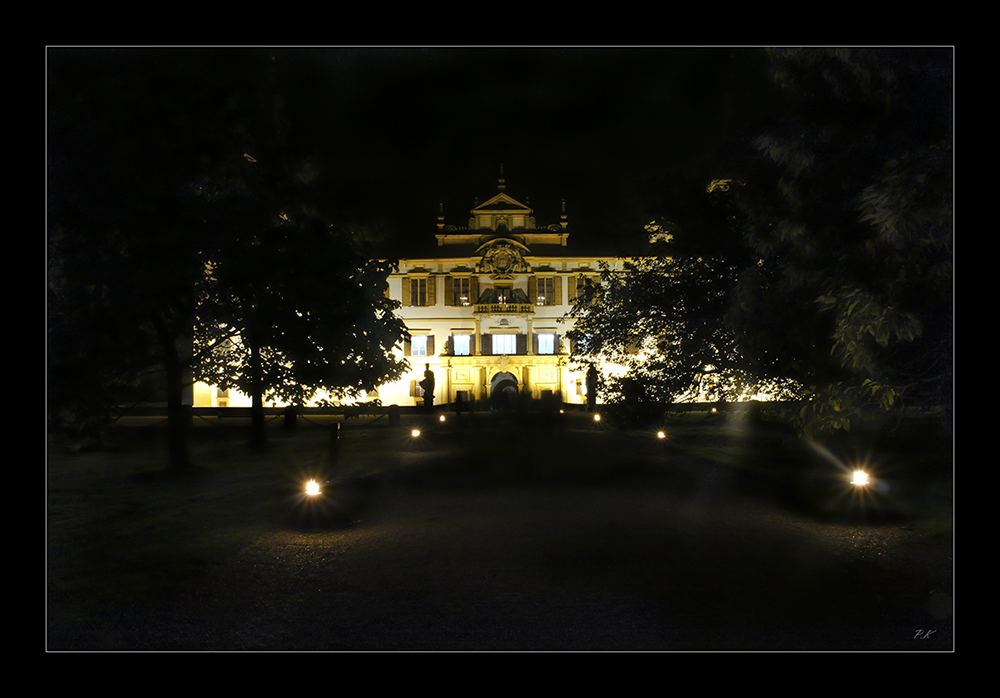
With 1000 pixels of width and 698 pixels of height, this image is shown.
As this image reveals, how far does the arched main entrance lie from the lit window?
17.6 ft

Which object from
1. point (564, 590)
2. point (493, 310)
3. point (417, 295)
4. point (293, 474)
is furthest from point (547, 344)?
point (564, 590)

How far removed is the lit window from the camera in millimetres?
45688

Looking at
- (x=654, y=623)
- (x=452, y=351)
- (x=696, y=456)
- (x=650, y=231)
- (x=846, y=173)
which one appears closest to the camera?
(x=654, y=623)

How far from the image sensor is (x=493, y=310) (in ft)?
148

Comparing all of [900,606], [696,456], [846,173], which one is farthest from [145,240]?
[696,456]

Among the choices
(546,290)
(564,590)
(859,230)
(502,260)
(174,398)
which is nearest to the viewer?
(564,590)

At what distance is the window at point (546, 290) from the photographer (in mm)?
45938

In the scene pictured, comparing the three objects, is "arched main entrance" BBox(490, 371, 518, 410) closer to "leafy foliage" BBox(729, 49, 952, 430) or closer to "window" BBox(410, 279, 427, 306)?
"window" BBox(410, 279, 427, 306)

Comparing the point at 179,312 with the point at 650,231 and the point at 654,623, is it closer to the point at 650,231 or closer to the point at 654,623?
the point at 654,623

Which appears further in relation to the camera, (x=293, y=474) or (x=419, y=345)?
(x=419, y=345)

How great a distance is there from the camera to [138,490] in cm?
1305

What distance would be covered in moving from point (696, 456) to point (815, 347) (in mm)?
9490

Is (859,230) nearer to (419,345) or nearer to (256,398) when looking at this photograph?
(256,398)

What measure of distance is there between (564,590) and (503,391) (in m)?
38.9
